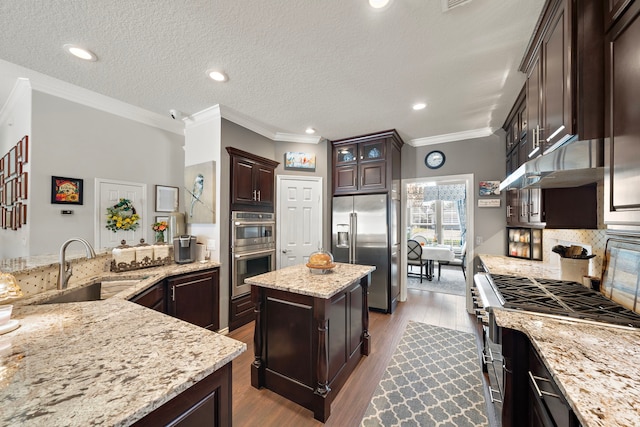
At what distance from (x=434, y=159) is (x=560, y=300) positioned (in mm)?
2872

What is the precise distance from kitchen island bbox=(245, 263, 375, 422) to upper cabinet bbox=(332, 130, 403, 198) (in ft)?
6.51

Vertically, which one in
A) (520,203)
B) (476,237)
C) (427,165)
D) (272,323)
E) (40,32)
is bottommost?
(272,323)

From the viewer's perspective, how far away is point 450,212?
7.38m

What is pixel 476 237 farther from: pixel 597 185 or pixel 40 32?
pixel 40 32

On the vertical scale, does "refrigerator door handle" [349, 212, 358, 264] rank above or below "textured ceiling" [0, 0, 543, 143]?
below

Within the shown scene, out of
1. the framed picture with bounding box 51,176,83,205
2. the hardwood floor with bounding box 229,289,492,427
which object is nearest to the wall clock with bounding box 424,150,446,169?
the hardwood floor with bounding box 229,289,492,427

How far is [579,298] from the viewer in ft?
5.11

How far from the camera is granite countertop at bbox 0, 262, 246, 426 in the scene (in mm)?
605

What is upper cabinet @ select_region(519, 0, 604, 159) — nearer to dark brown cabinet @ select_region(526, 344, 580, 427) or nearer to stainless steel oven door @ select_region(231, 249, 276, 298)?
dark brown cabinet @ select_region(526, 344, 580, 427)

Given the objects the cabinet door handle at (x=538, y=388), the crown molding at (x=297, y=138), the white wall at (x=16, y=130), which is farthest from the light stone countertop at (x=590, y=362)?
the white wall at (x=16, y=130)

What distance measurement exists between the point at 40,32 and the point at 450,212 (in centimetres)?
840

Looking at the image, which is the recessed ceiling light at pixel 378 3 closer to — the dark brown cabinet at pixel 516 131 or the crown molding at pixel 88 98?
the dark brown cabinet at pixel 516 131

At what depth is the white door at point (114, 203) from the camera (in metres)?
3.42

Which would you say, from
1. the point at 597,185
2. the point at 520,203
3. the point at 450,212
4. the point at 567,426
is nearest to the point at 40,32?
the point at 567,426
